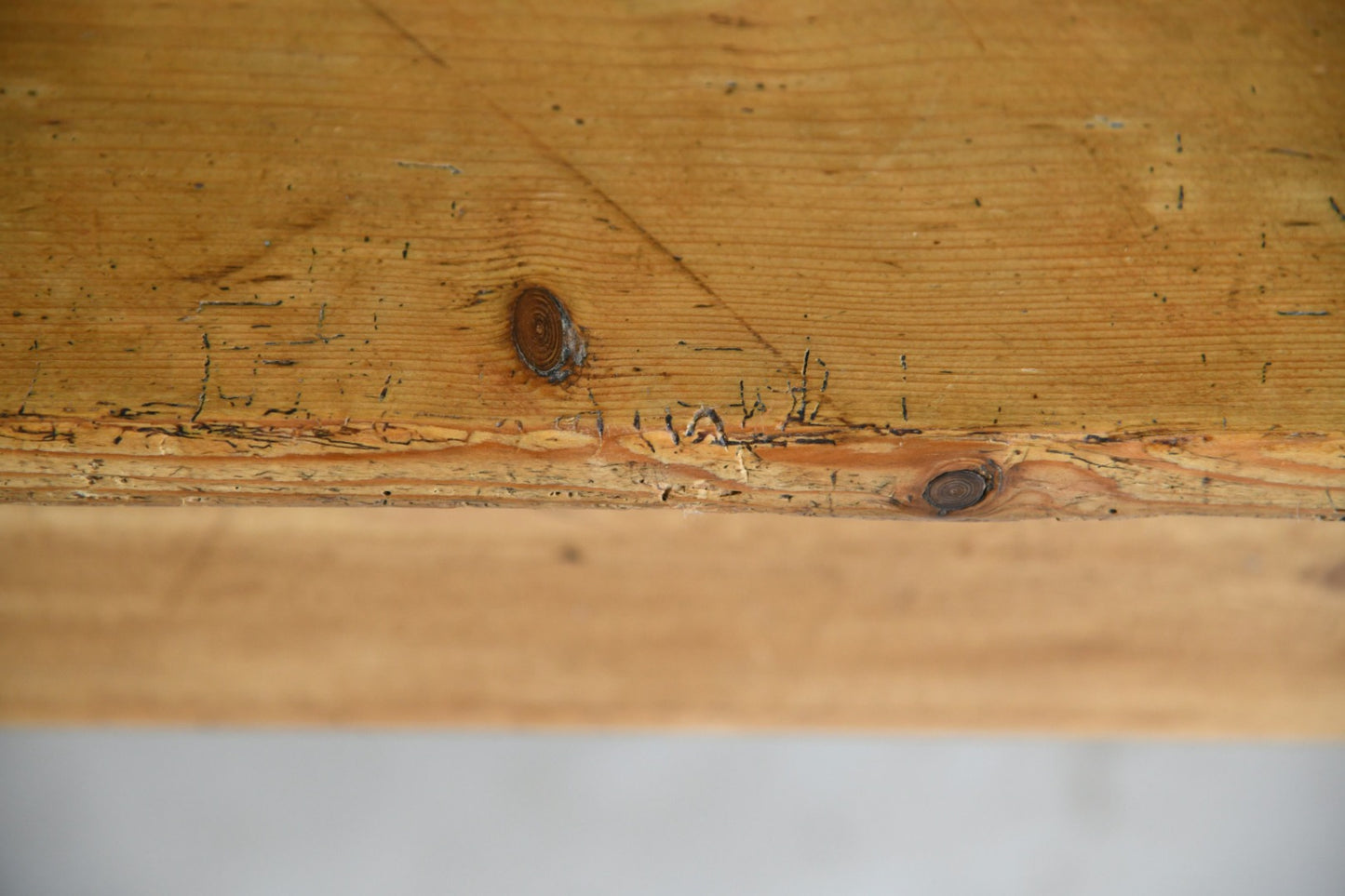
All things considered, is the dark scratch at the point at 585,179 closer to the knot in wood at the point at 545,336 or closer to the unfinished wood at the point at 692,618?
the knot in wood at the point at 545,336

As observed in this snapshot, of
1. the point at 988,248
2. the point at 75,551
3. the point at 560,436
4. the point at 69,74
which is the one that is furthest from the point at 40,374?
the point at 75,551

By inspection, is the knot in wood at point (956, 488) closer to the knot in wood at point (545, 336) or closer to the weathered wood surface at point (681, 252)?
the weathered wood surface at point (681, 252)

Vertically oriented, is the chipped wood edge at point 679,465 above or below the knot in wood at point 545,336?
below

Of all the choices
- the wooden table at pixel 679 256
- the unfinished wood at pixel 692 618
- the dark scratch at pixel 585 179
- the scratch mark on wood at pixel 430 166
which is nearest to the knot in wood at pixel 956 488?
the wooden table at pixel 679 256

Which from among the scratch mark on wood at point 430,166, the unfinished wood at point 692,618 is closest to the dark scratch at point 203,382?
the scratch mark on wood at point 430,166

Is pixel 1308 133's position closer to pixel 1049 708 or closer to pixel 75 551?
pixel 1049 708

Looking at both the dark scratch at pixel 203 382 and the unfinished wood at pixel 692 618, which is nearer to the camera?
the dark scratch at pixel 203 382

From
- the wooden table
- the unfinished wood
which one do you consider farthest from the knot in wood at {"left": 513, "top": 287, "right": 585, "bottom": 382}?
the unfinished wood

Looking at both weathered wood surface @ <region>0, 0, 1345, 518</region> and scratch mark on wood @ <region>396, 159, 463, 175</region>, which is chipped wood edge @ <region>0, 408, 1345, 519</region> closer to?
weathered wood surface @ <region>0, 0, 1345, 518</region>
